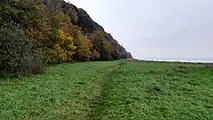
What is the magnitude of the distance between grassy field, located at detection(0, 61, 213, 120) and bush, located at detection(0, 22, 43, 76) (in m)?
1.06

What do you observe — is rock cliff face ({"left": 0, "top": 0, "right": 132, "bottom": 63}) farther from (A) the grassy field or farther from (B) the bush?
(A) the grassy field

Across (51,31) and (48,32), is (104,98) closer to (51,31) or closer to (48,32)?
(48,32)

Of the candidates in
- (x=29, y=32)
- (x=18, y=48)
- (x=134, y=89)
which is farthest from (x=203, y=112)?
(x=29, y=32)

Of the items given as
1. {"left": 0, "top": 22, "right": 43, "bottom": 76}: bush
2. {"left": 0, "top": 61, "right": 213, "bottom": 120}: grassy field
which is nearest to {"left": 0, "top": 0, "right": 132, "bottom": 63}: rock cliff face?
{"left": 0, "top": 22, "right": 43, "bottom": 76}: bush

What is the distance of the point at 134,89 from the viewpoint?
16641 mm

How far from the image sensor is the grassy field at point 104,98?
40.0 feet

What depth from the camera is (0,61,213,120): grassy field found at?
1220 centimetres

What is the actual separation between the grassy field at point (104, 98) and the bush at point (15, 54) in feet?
3.48

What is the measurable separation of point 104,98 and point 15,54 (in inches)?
292

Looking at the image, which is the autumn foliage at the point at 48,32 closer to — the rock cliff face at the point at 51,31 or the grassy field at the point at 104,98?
the rock cliff face at the point at 51,31

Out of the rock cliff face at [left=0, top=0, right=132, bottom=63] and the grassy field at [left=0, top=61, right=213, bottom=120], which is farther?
the rock cliff face at [left=0, top=0, right=132, bottom=63]

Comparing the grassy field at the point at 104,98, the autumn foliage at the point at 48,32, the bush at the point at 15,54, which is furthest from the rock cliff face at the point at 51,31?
the grassy field at the point at 104,98

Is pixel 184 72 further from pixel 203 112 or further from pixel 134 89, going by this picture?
pixel 203 112

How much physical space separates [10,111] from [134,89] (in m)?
6.81
